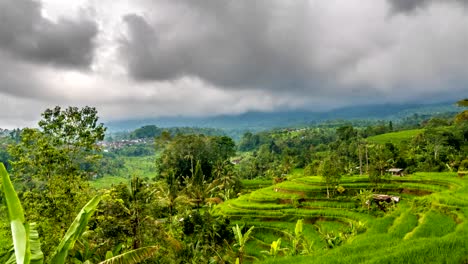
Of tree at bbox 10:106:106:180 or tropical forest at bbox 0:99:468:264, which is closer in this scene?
tropical forest at bbox 0:99:468:264

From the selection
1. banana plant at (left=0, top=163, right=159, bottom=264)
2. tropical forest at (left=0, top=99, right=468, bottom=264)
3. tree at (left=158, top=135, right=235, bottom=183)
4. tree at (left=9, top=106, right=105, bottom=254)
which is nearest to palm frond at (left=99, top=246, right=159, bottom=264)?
tropical forest at (left=0, top=99, right=468, bottom=264)

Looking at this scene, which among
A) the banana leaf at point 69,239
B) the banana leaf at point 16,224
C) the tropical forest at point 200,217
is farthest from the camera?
the tropical forest at point 200,217

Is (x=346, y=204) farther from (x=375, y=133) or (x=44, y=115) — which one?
(x=375, y=133)

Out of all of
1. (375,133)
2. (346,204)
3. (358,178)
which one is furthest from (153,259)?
(375,133)

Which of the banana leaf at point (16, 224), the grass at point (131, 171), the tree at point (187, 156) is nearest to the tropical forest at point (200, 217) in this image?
the banana leaf at point (16, 224)

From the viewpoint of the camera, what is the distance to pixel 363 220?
25.2m

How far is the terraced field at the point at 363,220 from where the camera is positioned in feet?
30.0

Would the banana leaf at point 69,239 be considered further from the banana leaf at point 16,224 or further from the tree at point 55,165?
the tree at point 55,165

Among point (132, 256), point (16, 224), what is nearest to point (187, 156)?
point (132, 256)

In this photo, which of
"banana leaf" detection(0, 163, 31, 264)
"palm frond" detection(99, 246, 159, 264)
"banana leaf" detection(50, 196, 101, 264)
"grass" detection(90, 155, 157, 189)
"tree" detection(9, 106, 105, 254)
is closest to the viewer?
"banana leaf" detection(0, 163, 31, 264)

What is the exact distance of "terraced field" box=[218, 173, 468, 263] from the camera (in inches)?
360

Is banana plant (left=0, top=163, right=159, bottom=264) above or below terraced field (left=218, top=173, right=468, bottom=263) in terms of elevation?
above

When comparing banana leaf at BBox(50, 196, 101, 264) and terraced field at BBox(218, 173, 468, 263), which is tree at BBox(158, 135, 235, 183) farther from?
banana leaf at BBox(50, 196, 101, 264)

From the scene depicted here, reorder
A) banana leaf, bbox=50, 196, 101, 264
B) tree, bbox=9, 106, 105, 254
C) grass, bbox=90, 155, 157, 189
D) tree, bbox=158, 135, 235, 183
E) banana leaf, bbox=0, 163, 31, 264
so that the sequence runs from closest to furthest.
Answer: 1. banana leaf, bbox=0, 163, 31, 264
2. banana leaf, bbox=50, 196, 101, 264
3. tree, bbox=9, 106, 105, 254
4. tree, bbox=158, 135, 235, 183
5. grass, bbox=90, 155, 157, 189
